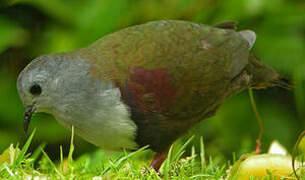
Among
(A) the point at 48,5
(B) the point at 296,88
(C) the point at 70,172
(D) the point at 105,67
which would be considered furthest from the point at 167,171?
(A) the point at 48,5

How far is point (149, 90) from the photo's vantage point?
3441 mm

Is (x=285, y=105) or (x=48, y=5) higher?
(x=48, y=5)

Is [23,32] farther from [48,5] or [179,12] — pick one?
[179,12]

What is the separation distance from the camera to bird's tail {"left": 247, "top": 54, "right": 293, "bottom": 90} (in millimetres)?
4012

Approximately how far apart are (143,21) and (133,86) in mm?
1549

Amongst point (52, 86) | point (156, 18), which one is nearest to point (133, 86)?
point (52, 86)

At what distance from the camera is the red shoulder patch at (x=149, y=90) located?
3.40 metres

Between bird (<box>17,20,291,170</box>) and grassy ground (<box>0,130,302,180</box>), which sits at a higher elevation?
bird (<box>17,20,291,170</box>)

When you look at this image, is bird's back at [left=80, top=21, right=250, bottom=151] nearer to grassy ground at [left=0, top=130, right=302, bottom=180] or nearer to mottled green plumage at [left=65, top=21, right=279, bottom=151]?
mottled green plumage at [left=65, top=21, right=279, bottom=151]

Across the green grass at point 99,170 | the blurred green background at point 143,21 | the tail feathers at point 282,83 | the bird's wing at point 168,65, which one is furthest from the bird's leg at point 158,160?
the blurred green background at point 143,21

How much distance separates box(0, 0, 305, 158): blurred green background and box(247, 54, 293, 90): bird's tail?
48 centimetres

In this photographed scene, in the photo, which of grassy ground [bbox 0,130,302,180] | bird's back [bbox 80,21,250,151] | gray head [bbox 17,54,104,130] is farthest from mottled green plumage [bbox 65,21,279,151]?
grassy ground [bbox 0,130,302,180]

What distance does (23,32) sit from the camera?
477 cm

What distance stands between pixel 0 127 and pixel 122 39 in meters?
1.72
